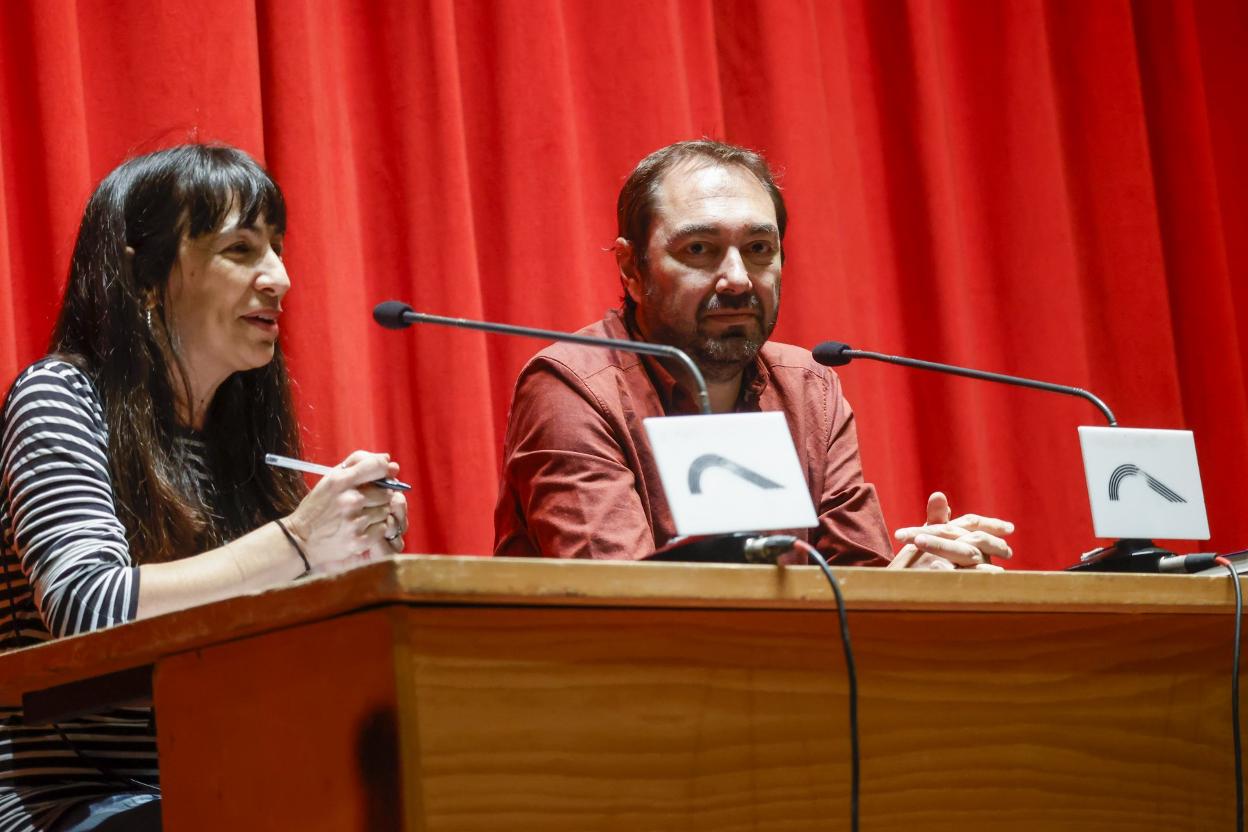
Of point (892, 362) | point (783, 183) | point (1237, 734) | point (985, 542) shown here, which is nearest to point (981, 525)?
point (985, 542)

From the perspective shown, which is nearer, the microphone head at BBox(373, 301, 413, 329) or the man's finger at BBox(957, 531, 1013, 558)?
the microphone head at BBox(373, 301, 413, 329)

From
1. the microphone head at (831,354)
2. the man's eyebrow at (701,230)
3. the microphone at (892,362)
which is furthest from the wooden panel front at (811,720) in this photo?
the man's eyebrow at (701,230)

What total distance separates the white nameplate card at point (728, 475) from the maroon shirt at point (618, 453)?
56 cm

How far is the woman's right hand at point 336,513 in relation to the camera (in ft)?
4.76

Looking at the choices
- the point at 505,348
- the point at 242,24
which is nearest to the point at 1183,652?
the point at 505,348

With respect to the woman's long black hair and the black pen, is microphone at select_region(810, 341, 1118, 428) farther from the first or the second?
the woman's long black hair

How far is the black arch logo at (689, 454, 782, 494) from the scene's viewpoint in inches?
38.8

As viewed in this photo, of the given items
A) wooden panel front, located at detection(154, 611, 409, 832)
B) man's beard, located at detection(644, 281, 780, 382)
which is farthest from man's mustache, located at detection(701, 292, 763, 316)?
wooden panel front, located at detection(154, 611, 409, 832)

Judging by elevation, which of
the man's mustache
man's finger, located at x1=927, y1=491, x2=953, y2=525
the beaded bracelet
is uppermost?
the man's mustache

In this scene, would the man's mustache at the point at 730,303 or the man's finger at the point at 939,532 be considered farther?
the man's mustache at the point at 730,303

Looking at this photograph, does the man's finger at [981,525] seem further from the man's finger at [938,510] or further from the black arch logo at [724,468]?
the black arch logo at [724,468]

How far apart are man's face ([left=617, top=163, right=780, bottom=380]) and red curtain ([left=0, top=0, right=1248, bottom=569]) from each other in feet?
1.45

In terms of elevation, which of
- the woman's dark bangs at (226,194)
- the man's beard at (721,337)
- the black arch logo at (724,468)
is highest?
the woman's dark bangs at (226,194)

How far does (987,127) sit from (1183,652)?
205 cm
